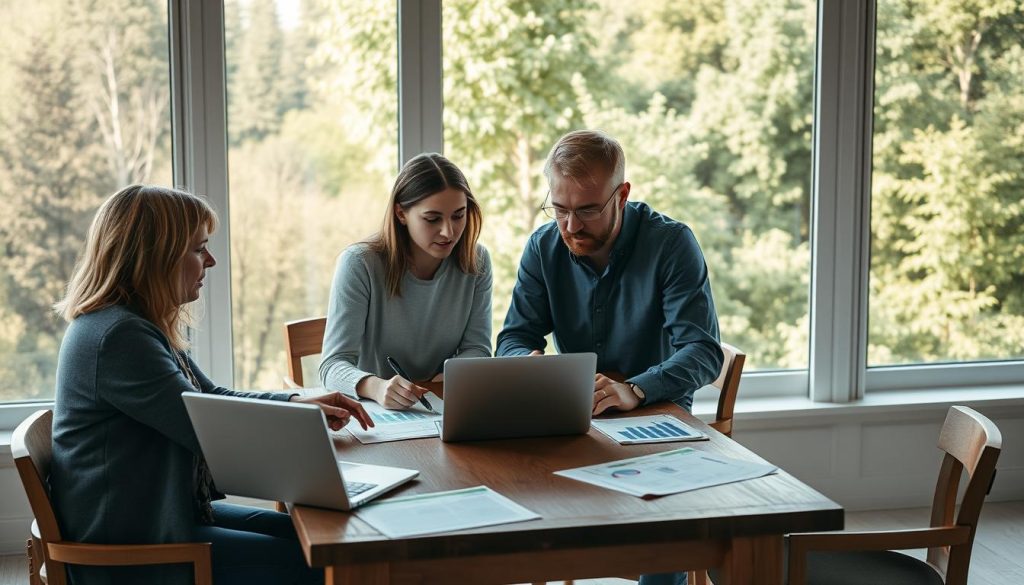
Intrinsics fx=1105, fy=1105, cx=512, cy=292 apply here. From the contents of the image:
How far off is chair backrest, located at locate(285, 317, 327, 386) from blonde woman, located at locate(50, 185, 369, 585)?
0.84 metres

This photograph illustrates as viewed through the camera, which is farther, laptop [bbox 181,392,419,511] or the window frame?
the window frame

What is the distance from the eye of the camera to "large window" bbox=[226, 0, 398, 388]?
3.63m

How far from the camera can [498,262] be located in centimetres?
390

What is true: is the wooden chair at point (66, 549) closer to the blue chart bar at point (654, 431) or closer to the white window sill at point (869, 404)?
the blue chart bar at point (654, 431)

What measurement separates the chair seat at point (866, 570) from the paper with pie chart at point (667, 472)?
0.30 metres

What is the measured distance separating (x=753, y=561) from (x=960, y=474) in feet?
2.24

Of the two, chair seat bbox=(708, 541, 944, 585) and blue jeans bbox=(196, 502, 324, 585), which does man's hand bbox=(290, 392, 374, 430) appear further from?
chair seat bbox=(708, 541, 944, 585)

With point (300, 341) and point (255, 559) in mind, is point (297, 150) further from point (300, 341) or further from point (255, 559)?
point (255, 559)

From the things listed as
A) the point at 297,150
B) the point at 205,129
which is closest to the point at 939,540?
the point at 297,150

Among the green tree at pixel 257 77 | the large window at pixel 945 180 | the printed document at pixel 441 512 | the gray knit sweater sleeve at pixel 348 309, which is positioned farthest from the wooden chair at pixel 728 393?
the green tree at pixel 257 77

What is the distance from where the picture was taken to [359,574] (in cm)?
166

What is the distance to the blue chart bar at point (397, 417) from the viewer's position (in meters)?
2.40

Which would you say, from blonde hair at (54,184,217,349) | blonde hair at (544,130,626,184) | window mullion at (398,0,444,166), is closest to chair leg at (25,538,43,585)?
blonde hair at (54,184,217,349)

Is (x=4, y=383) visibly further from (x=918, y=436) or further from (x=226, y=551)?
(x=918, y=436)
